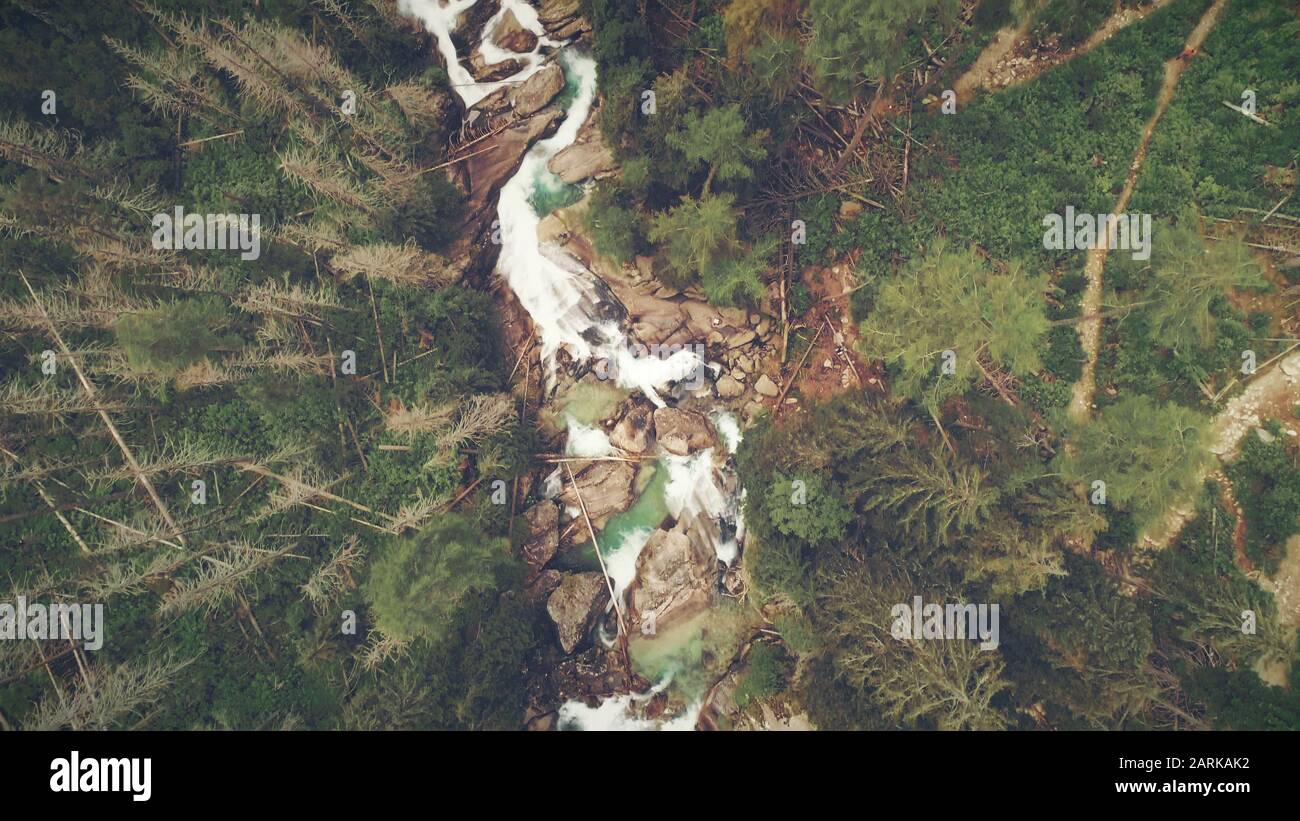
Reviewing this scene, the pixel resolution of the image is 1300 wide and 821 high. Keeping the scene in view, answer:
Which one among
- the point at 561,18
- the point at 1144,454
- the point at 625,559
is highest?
the point at 561,18

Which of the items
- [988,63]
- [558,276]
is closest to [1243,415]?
[988,63]

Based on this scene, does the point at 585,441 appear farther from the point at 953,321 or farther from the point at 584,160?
the point at 953,321

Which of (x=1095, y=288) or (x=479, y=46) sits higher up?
(x=479, y=46)

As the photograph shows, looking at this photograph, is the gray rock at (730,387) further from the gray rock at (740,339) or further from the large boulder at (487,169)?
the large boulder at (487,169)

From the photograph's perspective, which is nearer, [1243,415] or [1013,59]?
[1243,415]

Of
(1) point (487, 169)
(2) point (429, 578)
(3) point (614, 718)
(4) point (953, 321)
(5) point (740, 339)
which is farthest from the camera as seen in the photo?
(1) point (487, 169)

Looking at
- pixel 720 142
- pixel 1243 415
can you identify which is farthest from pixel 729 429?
pixel 1243 415

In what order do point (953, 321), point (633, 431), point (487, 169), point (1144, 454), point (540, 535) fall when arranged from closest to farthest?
point (1144, 454), point (953, 321), point (540, 535), point (633, 431), point (487, 169)
